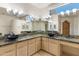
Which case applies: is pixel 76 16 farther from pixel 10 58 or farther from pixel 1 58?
pixel 1 58

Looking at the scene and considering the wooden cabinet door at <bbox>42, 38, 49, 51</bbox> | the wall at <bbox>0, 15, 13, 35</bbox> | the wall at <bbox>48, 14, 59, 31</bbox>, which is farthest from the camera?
the wooden cabinet door at <bbox>42, 38, 49, 51</bbox>

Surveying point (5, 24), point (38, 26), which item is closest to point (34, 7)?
point (38, 26)

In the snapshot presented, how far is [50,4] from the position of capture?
157 centimetres

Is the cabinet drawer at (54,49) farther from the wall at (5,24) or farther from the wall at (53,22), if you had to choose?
the wall at (5,24)

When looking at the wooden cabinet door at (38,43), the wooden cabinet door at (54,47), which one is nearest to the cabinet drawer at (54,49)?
the wooden cabinet door at (54,47)

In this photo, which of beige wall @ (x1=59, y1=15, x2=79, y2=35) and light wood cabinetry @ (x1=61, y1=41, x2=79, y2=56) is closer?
beige wall @ (x1=59, y1=15, x2=79, y2=35)

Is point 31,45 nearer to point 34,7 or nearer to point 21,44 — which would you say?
point 21,44

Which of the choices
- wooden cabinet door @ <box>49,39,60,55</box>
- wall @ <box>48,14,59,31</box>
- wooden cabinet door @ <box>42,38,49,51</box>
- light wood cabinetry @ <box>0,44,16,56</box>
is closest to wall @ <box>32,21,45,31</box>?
wall @ <box>48,14,59,31</box>

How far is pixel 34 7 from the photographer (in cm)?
159

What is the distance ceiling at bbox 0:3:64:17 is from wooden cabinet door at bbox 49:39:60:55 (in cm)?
60

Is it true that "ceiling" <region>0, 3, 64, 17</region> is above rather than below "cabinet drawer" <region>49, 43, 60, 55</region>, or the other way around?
above

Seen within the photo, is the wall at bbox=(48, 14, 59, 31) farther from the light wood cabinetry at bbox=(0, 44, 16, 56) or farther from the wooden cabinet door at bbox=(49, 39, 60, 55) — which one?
the light wood cabinetry at bbox=(0, 44, 16, 56)

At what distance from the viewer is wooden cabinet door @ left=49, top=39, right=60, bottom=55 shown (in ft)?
5.55

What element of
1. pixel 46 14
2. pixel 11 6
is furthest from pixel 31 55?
pixel 11 6
